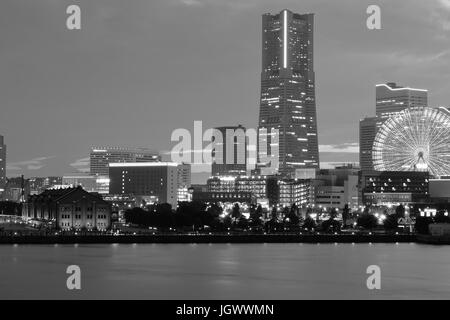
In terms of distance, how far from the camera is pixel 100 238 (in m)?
80.6

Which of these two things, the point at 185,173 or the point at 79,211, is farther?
the point at 185,173

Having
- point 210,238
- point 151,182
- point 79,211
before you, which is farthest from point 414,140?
point 151,182

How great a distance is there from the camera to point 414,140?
363 ft

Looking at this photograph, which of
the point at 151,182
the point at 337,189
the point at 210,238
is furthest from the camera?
the point at 151,182

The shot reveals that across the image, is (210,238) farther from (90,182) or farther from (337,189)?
(90,182)

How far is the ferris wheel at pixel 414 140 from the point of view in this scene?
359ft

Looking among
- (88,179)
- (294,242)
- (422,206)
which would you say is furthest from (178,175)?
(294,242)

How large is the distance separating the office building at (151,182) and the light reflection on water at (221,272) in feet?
→ 276

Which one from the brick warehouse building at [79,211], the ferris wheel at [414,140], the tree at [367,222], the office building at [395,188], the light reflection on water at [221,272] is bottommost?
the light reflection on water at [221,272]

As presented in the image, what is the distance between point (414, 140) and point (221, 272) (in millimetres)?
63096

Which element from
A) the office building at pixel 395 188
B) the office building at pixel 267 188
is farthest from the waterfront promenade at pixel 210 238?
the office building at pixel 267 188

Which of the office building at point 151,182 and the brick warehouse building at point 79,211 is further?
the office building at point 151,182

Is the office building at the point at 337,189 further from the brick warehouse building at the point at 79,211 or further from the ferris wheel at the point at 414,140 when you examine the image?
the brick warehouse building at the point at 79,211
